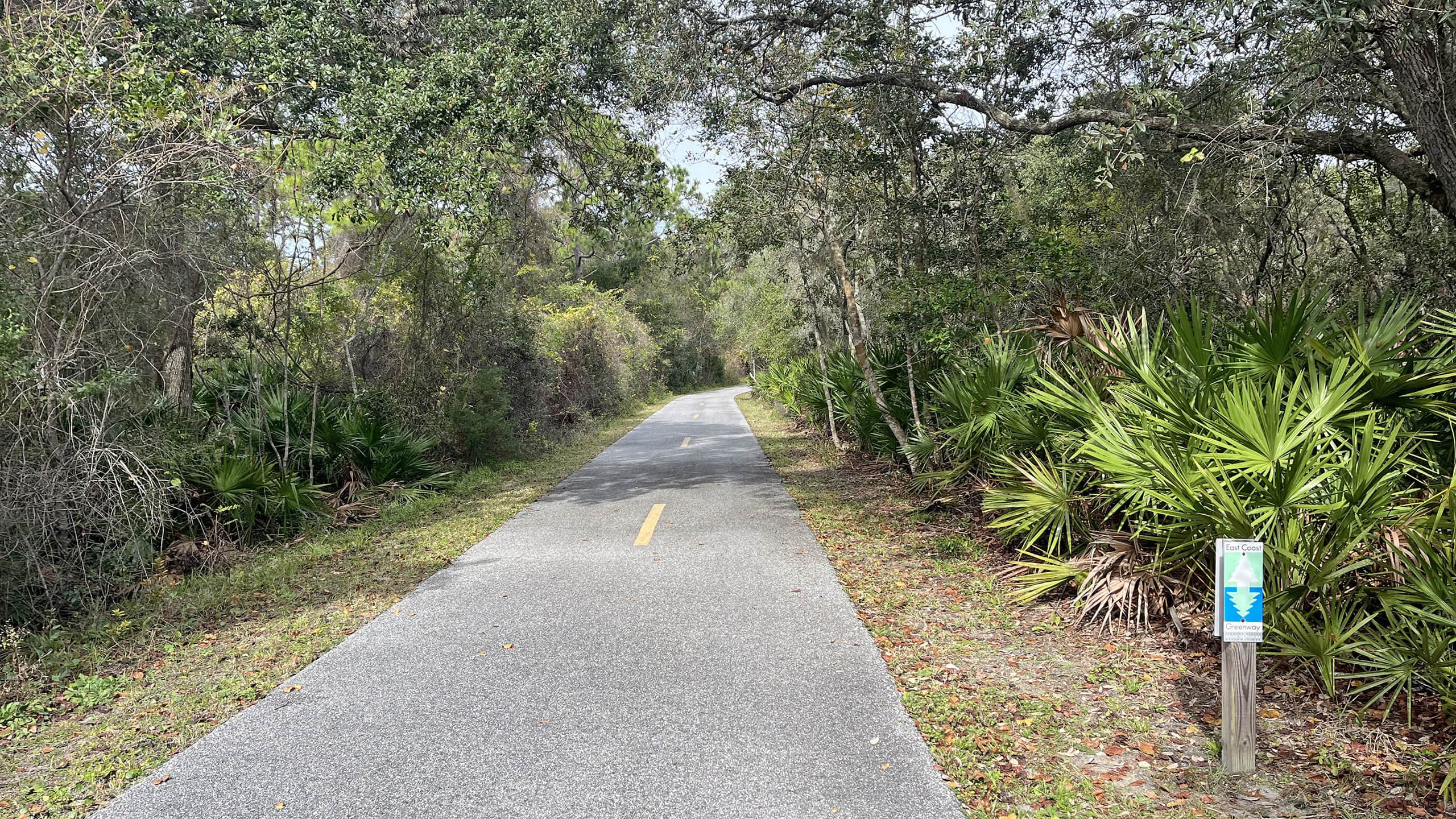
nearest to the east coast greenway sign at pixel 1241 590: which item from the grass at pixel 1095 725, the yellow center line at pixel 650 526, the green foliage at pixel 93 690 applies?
the grass at pixel 1095 725

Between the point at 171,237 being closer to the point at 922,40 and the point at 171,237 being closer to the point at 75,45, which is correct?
the point at 75,45

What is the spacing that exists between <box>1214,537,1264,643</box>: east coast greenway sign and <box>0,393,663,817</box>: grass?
4.75 metres

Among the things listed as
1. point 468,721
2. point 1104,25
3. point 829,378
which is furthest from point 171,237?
point 829,378

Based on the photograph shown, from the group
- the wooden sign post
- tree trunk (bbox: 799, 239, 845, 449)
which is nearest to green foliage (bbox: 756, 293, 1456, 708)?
the wooden sign post

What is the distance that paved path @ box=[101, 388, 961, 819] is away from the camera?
335 cm

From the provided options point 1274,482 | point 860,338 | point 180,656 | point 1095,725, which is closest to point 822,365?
point 860,338

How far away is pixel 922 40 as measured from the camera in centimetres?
992

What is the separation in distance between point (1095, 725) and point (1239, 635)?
36.1 inches

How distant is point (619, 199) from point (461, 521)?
489 centimetres

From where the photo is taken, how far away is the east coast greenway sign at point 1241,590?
341 cm

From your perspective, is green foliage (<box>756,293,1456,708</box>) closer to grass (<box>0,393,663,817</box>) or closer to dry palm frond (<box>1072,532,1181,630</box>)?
dry palm frond (<box>1072,532,1181,630</box>)

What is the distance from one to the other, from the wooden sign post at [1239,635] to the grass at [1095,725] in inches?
6.1

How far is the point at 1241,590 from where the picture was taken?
342 cm

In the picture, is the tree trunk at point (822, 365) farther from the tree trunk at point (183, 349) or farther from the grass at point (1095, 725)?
the grass at point (1095, 725)
